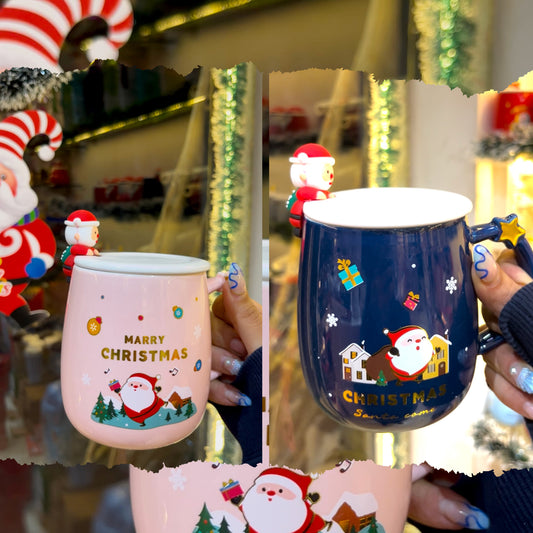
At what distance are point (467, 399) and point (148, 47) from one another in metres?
0.36

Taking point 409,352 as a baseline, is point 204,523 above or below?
below

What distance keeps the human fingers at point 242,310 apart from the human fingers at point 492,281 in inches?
6.5

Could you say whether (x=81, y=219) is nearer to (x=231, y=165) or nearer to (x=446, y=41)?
(x=231, y=165)

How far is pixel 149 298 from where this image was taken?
0.50 metres

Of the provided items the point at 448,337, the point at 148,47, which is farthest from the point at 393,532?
the point at 148,47

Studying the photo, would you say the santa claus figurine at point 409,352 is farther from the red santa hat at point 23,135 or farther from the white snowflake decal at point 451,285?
the red santa hat at point 23,135

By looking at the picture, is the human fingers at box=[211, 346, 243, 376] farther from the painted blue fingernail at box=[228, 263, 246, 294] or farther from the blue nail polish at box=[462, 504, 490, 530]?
the blue nail polish at box=[462, 504, 490, 530]

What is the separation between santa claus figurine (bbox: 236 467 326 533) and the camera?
1.72 ft

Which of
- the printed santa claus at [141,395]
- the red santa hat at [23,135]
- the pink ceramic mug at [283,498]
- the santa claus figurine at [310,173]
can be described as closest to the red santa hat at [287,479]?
the pink ceramic mug at [283,498]

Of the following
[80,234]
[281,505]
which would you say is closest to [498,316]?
[281,505]

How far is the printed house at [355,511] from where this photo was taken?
20.7 inches

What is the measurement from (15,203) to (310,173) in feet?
0.81

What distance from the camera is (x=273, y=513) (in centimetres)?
53

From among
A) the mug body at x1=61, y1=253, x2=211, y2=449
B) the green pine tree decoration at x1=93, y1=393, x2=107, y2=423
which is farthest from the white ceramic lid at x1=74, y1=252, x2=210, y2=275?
the green pine tree decoration at x1=93, y1=393, x2=107, y2=423
